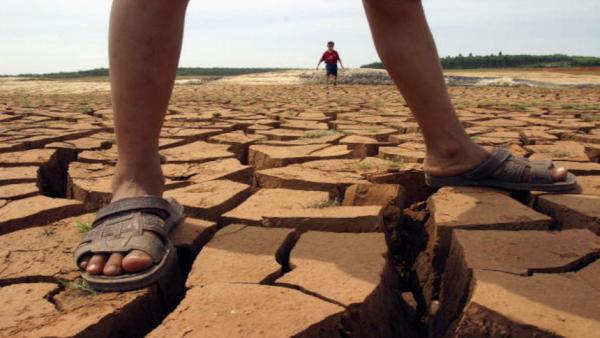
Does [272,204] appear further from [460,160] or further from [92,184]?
[92,184]

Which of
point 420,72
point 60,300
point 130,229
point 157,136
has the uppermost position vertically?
point 420,72

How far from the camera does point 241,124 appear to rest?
11.3ft

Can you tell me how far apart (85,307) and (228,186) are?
810 mm

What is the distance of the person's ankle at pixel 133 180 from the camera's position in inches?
45.5

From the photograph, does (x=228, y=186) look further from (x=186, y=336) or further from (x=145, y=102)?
(x=186, y=336)

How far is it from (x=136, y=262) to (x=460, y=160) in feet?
3.29

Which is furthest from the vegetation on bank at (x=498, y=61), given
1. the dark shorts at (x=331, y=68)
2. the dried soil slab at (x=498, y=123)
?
the dried soil slab at (x=498, y=123)

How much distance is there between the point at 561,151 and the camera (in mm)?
2244

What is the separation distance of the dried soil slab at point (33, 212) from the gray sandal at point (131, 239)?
43 cm

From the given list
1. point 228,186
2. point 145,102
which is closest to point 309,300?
point 145,102

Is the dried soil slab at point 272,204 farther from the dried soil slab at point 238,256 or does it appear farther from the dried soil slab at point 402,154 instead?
the dried soil slab at point 402,154

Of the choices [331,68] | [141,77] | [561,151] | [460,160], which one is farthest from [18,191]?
[331,68]

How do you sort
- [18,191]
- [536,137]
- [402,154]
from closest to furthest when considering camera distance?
[18,191], [402,154], [536,137]

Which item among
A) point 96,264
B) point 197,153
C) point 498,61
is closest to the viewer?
point 96,264
